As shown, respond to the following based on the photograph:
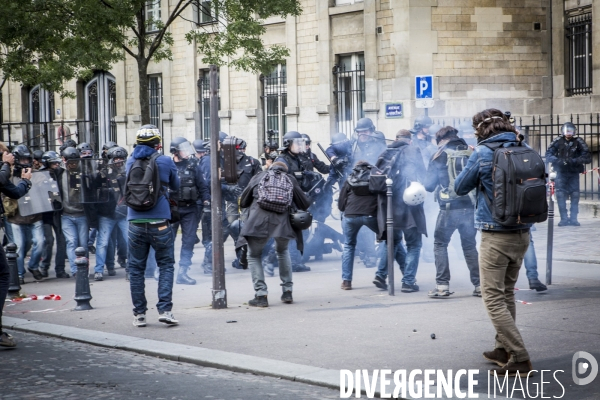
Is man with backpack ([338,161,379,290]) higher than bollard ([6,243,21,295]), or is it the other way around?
man with backpack ([338,161,379,290])

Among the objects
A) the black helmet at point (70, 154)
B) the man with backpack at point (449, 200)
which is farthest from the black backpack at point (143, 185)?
the black helmet at point (70, 154)

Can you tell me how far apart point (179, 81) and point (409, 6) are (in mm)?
9404

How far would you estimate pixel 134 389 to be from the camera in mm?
7031

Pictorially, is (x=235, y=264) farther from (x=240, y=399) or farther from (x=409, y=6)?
(x=409, y=6)

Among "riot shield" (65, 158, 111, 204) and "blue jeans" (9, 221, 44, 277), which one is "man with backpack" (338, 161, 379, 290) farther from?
"blue jeans" (9, 221, 44, 277)

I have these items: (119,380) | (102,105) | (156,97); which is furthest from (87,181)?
(102,105)

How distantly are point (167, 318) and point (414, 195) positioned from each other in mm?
3184

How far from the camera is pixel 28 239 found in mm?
13555

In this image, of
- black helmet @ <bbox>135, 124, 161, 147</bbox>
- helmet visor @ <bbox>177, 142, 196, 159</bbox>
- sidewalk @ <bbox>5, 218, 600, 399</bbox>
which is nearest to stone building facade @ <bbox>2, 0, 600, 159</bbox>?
helmet visor @ <bbox>177, 142, 196, 159</bbox>

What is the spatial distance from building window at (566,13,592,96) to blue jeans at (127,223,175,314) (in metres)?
15.4

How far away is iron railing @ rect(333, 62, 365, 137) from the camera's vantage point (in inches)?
961

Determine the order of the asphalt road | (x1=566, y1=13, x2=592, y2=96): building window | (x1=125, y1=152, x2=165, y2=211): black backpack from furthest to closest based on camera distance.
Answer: (x1=566, y1=13, x2=592, y2=96): building window → (x1=125, y1=152, x2=165, y2=211): black backpack → the asphalt road

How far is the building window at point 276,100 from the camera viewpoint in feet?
87.1

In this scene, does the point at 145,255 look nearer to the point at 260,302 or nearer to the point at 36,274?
the point at 260,302
